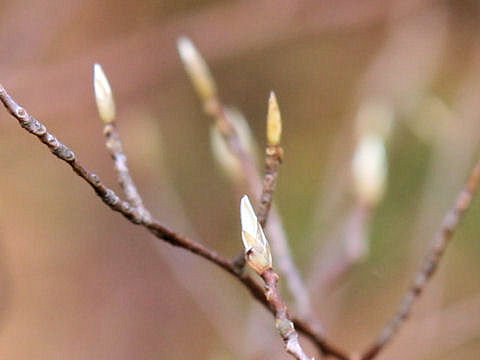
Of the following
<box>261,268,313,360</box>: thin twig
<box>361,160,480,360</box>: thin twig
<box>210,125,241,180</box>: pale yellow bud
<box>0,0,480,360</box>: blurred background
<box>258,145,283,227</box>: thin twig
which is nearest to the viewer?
<box>261,268,313,360</box>: thin twig

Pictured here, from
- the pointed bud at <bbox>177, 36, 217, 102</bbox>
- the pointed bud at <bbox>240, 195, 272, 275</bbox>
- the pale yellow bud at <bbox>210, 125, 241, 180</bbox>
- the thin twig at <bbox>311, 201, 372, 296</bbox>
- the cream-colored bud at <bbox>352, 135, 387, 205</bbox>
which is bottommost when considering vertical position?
the thin twig at <bbox>311, 201, 372, 296</bbox>

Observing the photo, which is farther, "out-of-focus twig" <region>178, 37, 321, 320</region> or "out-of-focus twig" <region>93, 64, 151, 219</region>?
"out-of-focus twig" <region>178, 37, 321, 320</region>

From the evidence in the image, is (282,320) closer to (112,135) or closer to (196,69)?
(112,135)

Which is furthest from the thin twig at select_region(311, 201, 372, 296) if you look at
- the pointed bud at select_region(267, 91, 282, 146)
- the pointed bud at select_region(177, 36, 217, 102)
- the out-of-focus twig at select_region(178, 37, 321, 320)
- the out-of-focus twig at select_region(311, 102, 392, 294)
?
the pointed bud at select_region(267, 91, 282, 146)

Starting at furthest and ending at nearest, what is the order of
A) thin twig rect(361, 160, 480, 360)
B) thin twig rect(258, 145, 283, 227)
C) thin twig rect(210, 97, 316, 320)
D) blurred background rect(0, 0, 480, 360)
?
1. blurred background rect(0, 0, 480, 360)
2. thin twig rect(210, 97, 316, 320)
3. thin twig rect(361, 160, 480, 360)
4. thin twig rect(258, 145, 283, 227)

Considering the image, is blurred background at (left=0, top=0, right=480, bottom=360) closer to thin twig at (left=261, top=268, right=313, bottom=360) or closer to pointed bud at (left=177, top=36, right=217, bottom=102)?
pointed bud at (left=177, top=36, right=217, bottom=102)

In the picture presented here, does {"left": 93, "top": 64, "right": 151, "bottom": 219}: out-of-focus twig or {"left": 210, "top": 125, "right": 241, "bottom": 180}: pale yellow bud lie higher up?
{"left": 93, "top": 64, "right": 151, "bottom": 219}: out-of-focus twig

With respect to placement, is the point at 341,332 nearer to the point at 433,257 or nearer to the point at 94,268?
the point at 94,268
